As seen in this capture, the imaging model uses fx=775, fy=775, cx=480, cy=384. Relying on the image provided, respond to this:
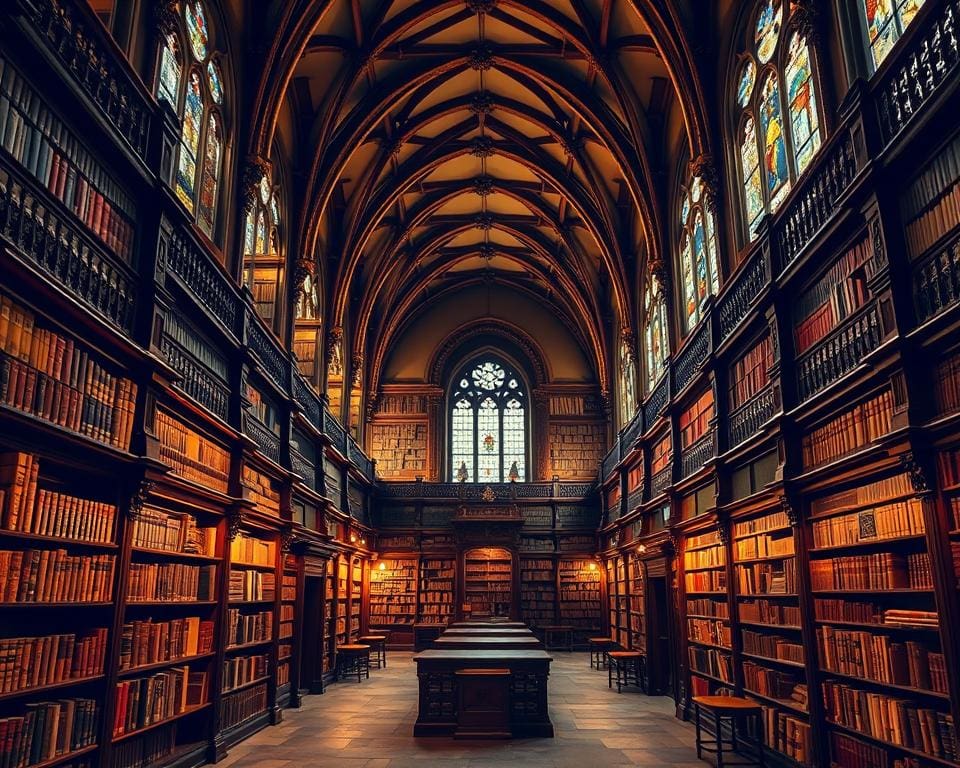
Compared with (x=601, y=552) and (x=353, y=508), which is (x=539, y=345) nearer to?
(x=601, y=552)

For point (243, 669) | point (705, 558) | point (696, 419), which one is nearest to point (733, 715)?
point (705, 558)

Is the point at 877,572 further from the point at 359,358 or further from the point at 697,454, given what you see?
the point at 359,358

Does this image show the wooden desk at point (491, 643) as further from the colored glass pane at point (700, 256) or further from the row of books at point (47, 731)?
the colored glass pane at point (700, 256)

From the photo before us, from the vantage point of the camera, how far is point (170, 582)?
23.5 ft

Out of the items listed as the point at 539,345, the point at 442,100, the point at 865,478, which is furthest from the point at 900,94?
the point at 539,345

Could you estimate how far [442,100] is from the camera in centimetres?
1605

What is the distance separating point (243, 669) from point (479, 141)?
12314mm

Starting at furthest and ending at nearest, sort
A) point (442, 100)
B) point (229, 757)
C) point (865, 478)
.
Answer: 1. point (442, 100)
2. point (229, 757)
3. point (865, 478)

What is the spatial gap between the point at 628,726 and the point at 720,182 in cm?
721

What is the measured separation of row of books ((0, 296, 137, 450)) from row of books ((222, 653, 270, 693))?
353cm

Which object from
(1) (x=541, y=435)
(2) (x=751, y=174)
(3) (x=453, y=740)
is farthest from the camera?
(1) (x=541, y=435)

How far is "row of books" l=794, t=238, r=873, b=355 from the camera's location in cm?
612

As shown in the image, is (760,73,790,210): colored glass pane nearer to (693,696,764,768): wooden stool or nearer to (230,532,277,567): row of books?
(693,696,764,768): wooden stool

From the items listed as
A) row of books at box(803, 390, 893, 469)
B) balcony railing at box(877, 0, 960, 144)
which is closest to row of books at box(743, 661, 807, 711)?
row of books at box(803, 390, 893, 469)
